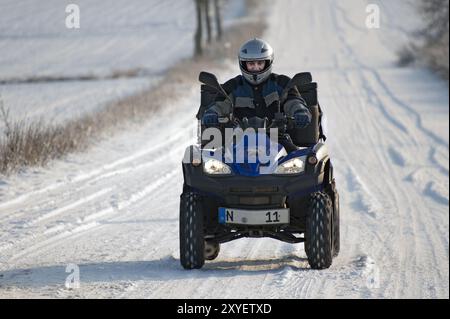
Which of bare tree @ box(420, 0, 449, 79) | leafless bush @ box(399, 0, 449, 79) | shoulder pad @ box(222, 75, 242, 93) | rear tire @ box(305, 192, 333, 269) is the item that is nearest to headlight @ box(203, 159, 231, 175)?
rear tire @ box(305, 192, 333, 269)

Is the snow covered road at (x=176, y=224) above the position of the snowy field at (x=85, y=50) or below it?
below

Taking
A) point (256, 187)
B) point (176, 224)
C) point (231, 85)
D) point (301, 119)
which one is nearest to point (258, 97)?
point (231, 85)

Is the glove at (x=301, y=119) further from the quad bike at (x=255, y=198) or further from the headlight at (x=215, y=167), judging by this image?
the headlight at (x=215, y=167)

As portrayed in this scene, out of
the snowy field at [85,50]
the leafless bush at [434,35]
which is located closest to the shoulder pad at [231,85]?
the snowy field at [85,50]

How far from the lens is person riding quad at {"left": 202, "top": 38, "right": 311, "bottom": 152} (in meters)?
9.18

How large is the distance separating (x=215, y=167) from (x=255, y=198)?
483mm

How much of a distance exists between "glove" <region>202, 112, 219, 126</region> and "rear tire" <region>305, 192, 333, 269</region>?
1.23 m

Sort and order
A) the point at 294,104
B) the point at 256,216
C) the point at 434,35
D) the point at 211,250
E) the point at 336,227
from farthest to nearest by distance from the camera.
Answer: the point at 434,35
the point at 336,227
the point at 211,250
the point at 294,104
the point at 256,216

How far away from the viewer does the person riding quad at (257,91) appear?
9180 millimetres

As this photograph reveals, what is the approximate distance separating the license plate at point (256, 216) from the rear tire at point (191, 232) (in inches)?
10.5

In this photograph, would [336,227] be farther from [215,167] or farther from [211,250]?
[215,167]

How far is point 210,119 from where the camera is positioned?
348 inches

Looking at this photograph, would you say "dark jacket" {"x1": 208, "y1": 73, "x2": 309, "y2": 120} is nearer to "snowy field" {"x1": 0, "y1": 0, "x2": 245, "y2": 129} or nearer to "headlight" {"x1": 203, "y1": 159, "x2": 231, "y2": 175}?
"headlight" {"x1": 203, "y1": 159, "x2": 231, "y2": 175}
